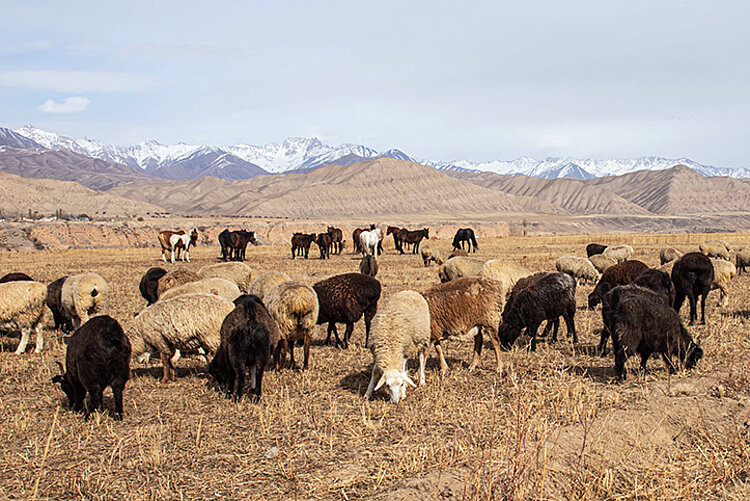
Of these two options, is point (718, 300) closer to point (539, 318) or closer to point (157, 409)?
point (539, 318)

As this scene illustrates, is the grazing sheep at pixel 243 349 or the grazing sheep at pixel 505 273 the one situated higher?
the grazing sheep at pixel 505 273

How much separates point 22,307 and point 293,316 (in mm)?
5581

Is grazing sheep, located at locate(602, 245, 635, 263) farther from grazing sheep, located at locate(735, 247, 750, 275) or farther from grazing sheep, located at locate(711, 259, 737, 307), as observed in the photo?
grazing sheep, located at locate(711, 259, 737, 307)

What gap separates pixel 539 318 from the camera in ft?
34.1

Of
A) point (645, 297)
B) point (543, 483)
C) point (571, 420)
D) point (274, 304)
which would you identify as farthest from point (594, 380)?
point (274, 304)

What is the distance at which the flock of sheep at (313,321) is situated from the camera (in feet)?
24.1

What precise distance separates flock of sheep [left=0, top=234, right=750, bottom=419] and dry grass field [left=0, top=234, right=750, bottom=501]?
42cm

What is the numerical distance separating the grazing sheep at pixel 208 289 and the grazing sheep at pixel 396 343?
14.5 feet

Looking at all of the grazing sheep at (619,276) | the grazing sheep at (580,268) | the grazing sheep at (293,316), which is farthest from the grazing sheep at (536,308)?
the grazing sheep at (580,268)

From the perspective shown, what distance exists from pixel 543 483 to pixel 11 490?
16.2 ft

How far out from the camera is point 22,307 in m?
10.5

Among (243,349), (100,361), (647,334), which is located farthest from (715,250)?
(100,361)

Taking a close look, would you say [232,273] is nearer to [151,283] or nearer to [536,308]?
[151,283]

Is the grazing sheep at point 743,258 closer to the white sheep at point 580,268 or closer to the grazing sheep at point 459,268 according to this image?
the white sheep at point 580,268
